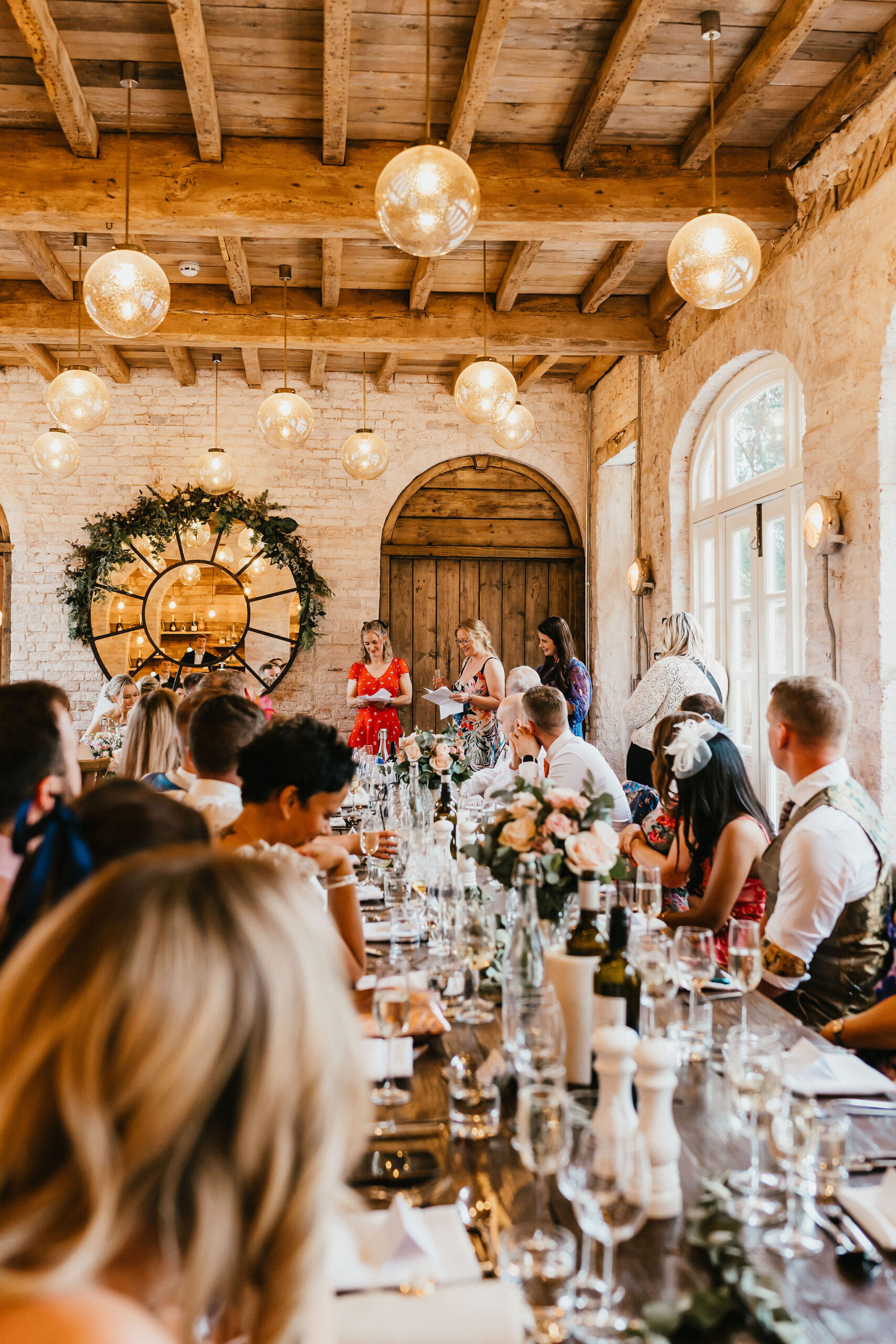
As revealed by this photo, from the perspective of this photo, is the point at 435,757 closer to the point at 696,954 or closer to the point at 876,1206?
the point at 696,954

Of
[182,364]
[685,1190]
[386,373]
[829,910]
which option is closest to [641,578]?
[386,373]

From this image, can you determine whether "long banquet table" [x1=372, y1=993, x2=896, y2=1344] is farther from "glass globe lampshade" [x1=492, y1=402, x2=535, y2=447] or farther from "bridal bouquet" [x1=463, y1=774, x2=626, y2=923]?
"glass globe lampshade" [x1=492, y1=402, x2=535, y2=447]

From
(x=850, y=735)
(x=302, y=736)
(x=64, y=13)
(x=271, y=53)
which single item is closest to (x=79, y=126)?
(x=64, y=13)

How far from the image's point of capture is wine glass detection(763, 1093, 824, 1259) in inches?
47.3

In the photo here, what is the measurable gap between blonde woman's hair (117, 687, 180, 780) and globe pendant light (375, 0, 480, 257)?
6.94ft

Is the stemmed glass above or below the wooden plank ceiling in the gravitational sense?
below

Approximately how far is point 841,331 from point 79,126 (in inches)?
135

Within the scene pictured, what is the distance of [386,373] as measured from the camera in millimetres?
7879

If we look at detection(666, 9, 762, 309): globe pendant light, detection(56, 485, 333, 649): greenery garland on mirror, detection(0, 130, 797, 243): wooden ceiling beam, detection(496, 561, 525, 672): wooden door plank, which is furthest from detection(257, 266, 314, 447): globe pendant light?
detection(496, 561, 525, 672): wooden door plank

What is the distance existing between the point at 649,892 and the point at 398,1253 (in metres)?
1.26

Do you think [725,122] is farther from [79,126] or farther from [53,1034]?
[53,1034]

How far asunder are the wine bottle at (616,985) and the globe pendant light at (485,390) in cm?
319

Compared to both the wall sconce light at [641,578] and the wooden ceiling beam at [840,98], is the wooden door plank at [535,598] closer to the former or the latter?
the wall sconce light at [641,578]

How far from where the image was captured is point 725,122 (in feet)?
13.9
